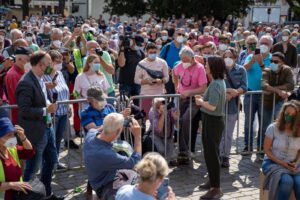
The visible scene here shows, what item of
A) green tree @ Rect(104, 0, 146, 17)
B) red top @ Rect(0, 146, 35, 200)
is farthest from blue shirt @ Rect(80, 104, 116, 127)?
green tree @ Rect(104, 0, 146, 17)

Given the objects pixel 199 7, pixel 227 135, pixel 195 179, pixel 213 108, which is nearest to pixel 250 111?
pixel 227 135

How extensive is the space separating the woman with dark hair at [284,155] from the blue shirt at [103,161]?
1.72 metres

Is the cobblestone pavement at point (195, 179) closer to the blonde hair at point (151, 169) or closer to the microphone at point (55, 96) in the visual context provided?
the microphone at point (55, 96)

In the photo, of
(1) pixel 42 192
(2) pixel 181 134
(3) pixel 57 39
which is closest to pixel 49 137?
(1) pixel 42 192

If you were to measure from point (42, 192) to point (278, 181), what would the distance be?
256cm

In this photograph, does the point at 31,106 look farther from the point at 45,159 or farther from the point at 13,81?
the point at 13,81

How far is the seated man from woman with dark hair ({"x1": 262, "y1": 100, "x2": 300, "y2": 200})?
1.69m

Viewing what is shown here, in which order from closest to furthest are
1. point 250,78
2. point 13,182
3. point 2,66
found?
point 13,182, point 2,66, point 250,78

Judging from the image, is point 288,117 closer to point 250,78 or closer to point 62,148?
point 250,78

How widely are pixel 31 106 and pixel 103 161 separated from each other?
1363 millimetres

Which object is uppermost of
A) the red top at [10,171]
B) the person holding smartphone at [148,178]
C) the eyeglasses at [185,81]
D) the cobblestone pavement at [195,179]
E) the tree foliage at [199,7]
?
the tree foliage at [199,7]

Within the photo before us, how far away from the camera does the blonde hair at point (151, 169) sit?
3615 millimetres

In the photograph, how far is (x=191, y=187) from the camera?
6703 mm

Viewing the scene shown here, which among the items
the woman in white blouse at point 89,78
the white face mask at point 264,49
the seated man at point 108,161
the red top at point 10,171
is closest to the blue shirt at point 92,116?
the seated man at point 108,161
